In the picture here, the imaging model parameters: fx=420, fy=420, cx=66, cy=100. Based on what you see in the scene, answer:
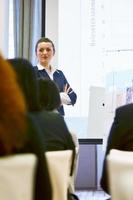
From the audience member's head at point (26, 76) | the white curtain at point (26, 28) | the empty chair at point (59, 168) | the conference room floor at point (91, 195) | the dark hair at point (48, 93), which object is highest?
the white curtain at point (26, 28)

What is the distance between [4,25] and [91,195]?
2.09m

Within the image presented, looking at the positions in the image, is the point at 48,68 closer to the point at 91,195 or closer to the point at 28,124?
the point at 91,195

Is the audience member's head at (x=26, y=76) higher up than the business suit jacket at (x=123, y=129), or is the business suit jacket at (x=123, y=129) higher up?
the audience member's head at (x=26, y=76)

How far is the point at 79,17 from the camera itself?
462 cm

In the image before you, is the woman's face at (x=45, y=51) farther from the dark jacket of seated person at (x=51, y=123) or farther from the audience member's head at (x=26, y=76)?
the audience member's head at (x=26, y=76)

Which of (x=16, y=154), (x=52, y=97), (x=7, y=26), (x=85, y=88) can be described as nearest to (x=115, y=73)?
(x=85, y=88)

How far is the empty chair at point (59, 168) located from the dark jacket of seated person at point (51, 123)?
0.20 meters

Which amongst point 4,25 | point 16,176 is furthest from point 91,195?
point 16,176

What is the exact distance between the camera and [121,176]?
1402mm

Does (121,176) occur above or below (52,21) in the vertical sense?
below

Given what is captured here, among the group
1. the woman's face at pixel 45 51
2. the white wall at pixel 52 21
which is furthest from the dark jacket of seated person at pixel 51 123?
the white wall at pixel 52 21

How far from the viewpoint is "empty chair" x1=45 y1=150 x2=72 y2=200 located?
173cm

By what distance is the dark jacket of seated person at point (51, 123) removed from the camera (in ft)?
6.70

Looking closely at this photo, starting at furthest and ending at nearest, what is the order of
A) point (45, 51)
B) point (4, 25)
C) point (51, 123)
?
point (4, 25), point (45, 51), point (51, 123)
